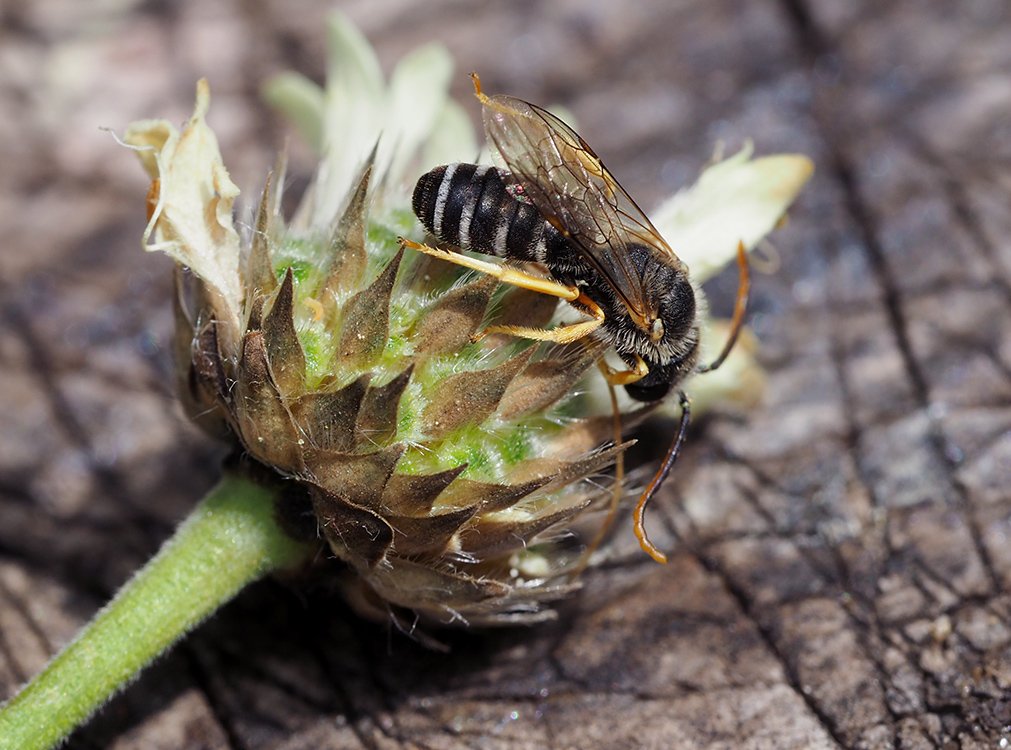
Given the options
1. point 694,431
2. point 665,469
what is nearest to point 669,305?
point 665,469

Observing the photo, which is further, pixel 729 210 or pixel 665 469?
pixel 729 210

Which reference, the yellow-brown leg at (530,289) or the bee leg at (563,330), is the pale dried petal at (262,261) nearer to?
the yellow-brown leg at (530,289)

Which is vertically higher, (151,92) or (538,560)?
(151,92)

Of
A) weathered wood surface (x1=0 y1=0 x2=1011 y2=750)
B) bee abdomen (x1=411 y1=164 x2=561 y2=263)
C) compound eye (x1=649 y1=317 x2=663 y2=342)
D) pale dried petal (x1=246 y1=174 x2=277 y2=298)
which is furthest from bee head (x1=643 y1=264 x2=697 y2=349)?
pale dried petal (x1=246 y1=174 x2=277 y2=298)

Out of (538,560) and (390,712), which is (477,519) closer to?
(538,560)

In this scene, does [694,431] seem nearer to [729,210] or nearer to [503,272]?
[729,210]

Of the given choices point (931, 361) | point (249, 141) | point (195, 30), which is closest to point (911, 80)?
point (931, 361)

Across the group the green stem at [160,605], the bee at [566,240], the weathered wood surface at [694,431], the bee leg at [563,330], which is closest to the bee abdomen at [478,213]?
the bee at [566,240]
